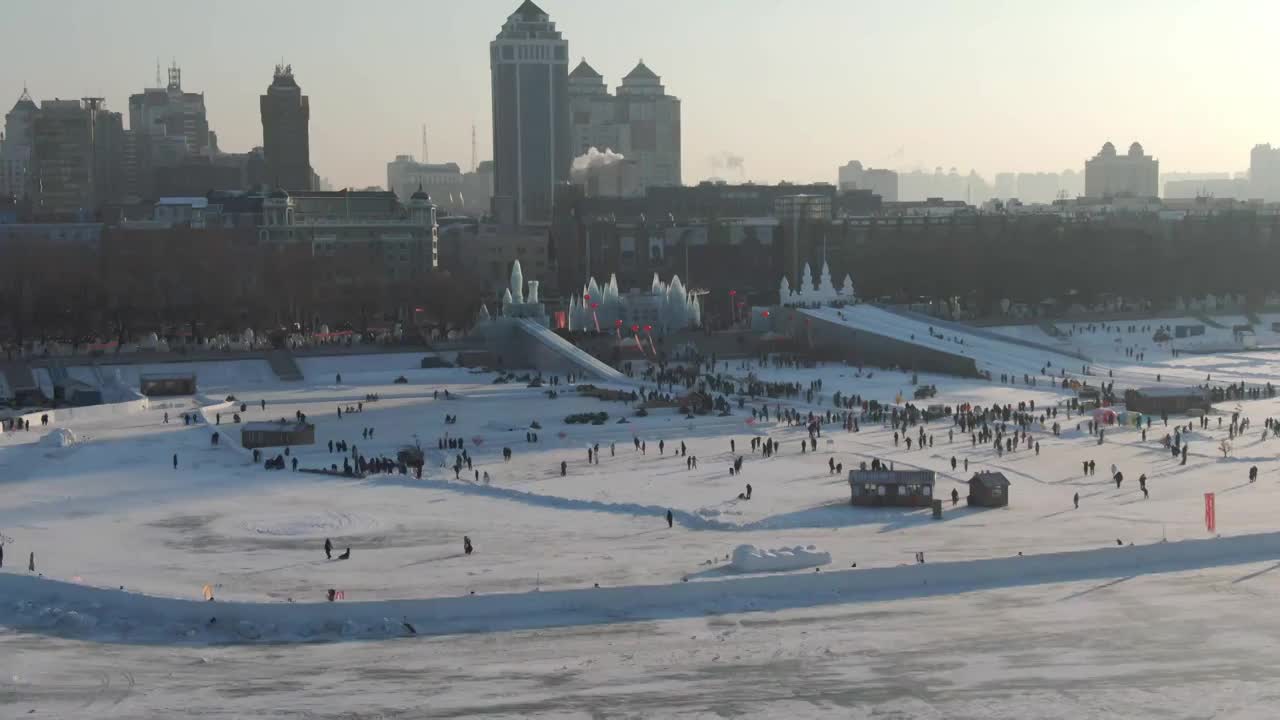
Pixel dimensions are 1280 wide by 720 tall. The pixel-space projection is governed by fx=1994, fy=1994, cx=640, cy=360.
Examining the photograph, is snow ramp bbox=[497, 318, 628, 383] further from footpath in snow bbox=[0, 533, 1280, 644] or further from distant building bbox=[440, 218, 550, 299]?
distant building bbox=[440, 218, 550, 299]

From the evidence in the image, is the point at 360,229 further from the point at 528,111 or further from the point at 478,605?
the point at 478,605

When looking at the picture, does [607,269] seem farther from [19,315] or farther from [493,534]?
[493,534]

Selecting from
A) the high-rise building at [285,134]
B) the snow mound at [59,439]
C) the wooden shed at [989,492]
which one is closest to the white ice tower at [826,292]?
the snow mound at [59,439]

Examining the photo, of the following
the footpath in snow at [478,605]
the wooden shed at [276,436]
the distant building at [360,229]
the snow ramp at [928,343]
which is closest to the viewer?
the footpath in snow at [478,605]

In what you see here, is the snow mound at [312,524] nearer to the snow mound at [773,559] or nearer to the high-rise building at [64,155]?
the snow mound at [773,559]

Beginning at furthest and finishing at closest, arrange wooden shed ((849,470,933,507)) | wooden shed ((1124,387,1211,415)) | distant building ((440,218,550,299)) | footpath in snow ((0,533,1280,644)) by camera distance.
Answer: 1. distant building ((440,218,550,299))
2. wooden shed ((1124,387,1211,415))
3. wooden shed ((849,470,933,507))
4. footpath in snow ((0,533,1280,644))

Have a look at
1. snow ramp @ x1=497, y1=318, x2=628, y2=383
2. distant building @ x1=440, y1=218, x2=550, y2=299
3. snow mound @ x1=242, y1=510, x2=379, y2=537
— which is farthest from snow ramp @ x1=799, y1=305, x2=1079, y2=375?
distant building @ x1=440, y1=218, x2=550, y2=299

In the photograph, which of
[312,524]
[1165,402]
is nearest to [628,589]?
[312,524]
